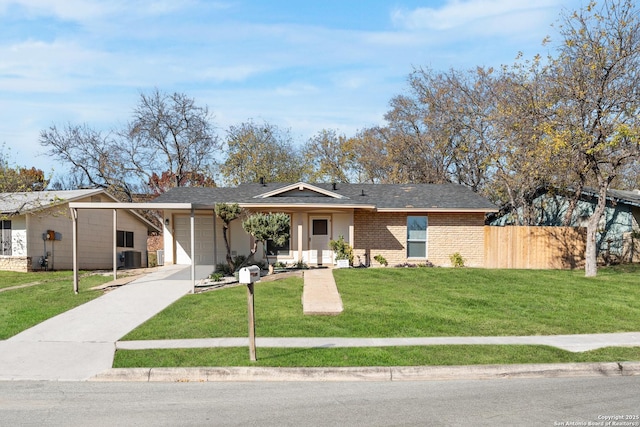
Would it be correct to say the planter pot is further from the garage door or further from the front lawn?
the garage door

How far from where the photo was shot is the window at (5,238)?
80.2ft

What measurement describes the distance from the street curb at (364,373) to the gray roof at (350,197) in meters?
13.4

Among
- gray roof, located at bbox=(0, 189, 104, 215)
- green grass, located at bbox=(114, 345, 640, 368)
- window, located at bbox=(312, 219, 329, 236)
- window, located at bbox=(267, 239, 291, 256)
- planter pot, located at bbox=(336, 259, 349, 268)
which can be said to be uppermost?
gray roof, located at bbox=(0, 189, 104, 215)

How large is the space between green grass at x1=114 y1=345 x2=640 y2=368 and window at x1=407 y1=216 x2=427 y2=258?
13863 mm

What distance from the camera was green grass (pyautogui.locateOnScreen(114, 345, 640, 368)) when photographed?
9062 millimetres

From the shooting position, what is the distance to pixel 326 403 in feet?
23.5

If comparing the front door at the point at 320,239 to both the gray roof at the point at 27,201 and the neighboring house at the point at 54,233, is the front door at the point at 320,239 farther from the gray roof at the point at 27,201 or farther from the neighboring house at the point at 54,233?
the gray roof at the point at 27,201

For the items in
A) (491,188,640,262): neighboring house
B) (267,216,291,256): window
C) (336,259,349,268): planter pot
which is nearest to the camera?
(336,259,349,268): planter pot

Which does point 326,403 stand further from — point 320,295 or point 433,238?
point 433,238

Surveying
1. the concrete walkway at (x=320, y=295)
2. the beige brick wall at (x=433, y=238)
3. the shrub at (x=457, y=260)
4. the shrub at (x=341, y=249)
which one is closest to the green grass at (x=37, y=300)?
the concrete walkway at (x=320, y=295)

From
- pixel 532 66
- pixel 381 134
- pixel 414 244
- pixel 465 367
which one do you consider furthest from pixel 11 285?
pixel 381 134

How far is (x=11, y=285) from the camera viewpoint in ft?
64.6

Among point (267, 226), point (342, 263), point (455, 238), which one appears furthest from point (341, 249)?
point (455, 238)

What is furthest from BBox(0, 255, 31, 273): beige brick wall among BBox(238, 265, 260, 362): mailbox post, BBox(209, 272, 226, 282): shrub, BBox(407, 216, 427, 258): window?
BBox(238, 265, 260, 362): mailbox post
